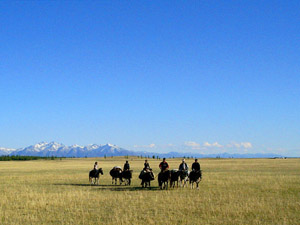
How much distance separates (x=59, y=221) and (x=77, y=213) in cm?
176

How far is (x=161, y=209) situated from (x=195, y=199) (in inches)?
151

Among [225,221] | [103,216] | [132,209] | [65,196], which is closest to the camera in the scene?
[225,221]

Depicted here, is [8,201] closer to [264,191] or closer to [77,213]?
[77,213]

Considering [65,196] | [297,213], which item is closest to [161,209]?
[297,213]

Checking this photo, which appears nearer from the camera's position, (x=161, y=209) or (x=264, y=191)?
(x=161, y=209)

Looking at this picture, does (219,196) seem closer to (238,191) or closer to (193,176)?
(238,191)

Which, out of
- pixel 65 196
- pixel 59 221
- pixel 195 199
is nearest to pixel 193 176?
pixel 195 199

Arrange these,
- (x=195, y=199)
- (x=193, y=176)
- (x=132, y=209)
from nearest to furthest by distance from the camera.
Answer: (x=132, y=209), (x=195, y=199), (x=193, y=176)

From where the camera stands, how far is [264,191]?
25.2 m

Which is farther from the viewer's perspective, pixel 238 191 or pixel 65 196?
pixel 238 191

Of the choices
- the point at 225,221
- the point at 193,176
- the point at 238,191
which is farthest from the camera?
the point at 193,176

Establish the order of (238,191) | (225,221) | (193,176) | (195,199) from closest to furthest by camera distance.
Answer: (225,221) < (195,199) < (238,191) < (193,176)

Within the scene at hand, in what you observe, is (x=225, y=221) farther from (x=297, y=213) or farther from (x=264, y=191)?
(x=264, y=191)

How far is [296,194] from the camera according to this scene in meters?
23.4
